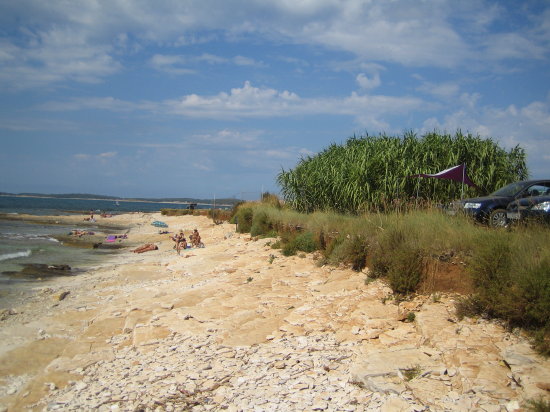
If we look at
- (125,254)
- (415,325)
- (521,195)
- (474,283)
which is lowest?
(125,254)

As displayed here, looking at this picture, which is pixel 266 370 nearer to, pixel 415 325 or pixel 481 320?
pixel 415 325

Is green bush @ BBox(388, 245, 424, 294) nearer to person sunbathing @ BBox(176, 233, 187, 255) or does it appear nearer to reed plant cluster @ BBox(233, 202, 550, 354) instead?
reed plant cluster @ BBox(233, 202, 550, 354)

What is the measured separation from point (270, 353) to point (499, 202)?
8.30 metres

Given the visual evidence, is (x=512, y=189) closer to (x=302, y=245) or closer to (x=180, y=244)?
(x=302, y=245)

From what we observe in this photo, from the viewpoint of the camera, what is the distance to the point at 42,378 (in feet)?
21.2

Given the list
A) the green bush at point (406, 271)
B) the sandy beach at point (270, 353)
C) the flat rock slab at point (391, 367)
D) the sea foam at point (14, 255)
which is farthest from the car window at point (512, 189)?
the sea foam at point (14, 255)

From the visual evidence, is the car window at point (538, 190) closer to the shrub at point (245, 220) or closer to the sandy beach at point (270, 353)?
the sandy beach at point (270, 353)

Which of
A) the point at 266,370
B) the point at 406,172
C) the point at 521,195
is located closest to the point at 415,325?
the point at 266,370

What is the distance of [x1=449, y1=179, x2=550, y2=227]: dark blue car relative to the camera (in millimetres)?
11195

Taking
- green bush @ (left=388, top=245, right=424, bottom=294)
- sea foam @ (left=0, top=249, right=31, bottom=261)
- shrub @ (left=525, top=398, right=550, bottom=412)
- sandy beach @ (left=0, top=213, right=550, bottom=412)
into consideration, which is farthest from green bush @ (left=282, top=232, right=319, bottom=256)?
sea foam @ (left=0, top=249, right=31, bottom=261)

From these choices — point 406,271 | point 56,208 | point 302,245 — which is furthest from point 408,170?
point 56,208

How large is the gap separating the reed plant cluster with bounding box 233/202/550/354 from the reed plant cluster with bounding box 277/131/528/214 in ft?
14.1

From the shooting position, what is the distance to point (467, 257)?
23.1 ft

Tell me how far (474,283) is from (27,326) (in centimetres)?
839
